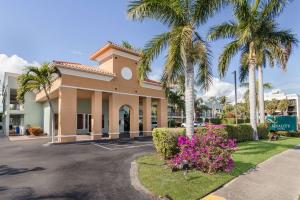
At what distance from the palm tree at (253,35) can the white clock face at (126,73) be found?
27.7ft

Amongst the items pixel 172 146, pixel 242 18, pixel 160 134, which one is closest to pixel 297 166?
pixel 172 146

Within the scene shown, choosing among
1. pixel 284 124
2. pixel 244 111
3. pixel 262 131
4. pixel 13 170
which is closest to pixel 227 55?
pixel 262 131

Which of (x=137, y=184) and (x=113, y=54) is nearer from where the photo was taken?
(x=137, y=184)

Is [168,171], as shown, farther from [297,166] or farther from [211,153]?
[297,166]

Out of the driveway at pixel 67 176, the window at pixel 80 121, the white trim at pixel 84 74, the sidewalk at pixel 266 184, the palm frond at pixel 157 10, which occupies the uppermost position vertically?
the palm frond at pixel 157 10

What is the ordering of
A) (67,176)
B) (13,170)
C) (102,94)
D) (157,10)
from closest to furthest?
1. (67,176)
2. (13,170)
3. (157,10)
4. (102,94)

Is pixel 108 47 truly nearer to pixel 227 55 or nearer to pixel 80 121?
pixel 80 121

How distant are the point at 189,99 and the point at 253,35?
11584 millimetres

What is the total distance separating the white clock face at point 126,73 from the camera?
71.3 feet

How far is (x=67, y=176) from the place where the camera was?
A: 8453 millimetres

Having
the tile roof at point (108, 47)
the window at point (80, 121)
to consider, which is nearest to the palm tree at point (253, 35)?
the tile roof at point (108, 47)

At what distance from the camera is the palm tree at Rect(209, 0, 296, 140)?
1789 cm

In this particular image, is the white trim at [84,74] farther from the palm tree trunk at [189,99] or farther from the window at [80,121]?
the palm tree trunk at [189,99]

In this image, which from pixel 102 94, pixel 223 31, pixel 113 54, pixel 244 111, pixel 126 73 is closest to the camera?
pixel 223 31
